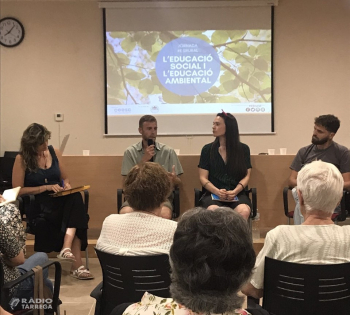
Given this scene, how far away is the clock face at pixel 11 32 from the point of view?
5.68 metres

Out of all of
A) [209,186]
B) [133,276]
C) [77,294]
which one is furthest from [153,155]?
[133,276]

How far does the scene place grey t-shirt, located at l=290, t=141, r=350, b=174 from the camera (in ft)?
13.4

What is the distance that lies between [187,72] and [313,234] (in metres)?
4.24

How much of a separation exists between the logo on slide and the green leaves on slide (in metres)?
0.06

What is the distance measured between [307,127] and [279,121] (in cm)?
38

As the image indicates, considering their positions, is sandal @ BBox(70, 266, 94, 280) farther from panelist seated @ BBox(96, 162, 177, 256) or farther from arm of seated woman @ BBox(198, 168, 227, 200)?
panelist seated @ BBox(96, 162, 177, 256)

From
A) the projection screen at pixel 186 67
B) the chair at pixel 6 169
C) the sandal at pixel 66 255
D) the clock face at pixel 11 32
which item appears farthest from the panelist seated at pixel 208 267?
the clock face at pixel 11 32

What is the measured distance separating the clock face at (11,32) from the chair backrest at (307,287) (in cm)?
504

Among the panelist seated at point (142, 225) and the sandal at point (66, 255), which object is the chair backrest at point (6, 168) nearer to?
the sandal at point (66, 255)

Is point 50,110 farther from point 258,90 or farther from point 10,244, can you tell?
point 10,244

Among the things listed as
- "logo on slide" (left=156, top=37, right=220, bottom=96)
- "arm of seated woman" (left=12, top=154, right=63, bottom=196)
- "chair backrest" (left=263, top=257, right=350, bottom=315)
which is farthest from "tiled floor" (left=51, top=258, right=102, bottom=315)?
"logo on slide" (left=156, top=37, right=220, bottom=96)

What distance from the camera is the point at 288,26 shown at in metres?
5.67

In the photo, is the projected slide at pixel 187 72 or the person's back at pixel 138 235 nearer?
the person's back at pixel 138 235

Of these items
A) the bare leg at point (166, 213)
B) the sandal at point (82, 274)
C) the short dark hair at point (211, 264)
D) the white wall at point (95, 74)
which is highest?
the white wall at point (95, 74)
